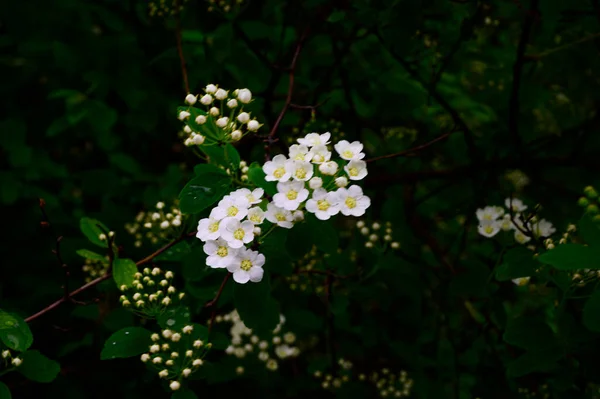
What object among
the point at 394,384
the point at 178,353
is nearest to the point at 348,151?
the point at 178,353

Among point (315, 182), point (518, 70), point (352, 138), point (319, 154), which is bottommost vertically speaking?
point (315, 182)

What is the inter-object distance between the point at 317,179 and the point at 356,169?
0.21 metres

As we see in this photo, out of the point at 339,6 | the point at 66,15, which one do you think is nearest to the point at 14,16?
the point at 66,15

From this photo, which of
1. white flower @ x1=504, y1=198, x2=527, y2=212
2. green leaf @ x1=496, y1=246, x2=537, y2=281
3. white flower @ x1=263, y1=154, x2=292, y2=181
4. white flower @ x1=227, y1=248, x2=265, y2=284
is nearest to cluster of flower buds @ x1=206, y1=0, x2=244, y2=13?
white flower @ x1=263, y1=154, x2=292, y2=181

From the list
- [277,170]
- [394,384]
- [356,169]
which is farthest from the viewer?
[394,384]

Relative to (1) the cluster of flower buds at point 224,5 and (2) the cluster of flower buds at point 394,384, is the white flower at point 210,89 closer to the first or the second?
(1) the cluster of flower buds at point 224,5

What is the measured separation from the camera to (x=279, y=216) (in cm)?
155

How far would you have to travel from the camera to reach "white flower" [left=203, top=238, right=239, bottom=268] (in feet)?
4.91

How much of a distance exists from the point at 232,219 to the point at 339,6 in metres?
1.64

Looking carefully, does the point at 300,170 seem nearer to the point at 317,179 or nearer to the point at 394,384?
the point at 317,179

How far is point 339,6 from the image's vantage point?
8.89 feet

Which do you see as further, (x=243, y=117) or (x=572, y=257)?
(x=243, y=117)

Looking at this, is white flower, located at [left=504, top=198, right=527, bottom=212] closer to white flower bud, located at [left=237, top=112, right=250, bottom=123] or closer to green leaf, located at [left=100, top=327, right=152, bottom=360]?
white flower bud, located at [left=237, top=112, right=250, bottom=123]

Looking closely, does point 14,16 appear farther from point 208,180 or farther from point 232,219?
point 232,219
